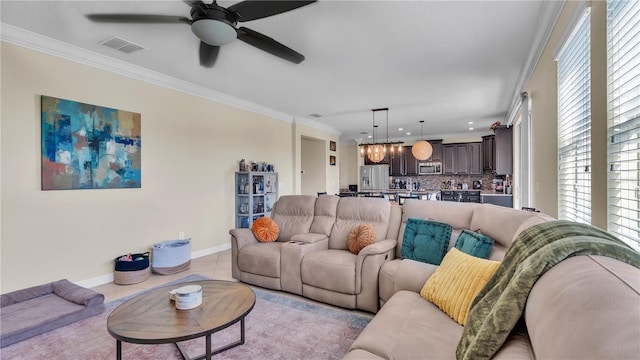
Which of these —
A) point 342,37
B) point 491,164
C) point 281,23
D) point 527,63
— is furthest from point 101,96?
point 491,164

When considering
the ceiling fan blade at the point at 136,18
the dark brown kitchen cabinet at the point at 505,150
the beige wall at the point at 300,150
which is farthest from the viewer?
the beige wall at the point at 300,150

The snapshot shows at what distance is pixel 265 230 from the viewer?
3.45 metres

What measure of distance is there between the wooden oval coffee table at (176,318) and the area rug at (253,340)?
0.12 meters

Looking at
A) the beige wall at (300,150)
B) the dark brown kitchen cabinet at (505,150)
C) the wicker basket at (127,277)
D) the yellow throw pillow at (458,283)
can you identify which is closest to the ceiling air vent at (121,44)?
the wicker basket at (127,277)

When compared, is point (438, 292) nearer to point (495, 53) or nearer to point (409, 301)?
point (409, 301)

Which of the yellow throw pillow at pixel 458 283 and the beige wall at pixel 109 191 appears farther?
the beige wall at pixel 109 191

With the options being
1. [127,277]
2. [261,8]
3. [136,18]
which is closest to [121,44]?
[136,18]

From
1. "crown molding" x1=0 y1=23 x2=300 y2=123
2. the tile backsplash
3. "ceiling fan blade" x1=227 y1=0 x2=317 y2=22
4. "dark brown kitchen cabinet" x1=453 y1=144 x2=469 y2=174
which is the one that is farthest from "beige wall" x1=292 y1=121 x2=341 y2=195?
"ceiling fan blade" x1=227 y1=0 x2=317 y2=22

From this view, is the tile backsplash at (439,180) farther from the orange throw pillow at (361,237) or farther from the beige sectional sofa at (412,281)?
the orange throw pillow at (361,237)

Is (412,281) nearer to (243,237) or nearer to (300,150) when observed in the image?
(243,237)

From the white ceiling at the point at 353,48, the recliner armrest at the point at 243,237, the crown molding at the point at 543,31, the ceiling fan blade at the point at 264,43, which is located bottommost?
the recliner armrest at the point at 243,237

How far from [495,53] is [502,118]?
4.09 meters

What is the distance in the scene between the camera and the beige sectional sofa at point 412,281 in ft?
1.88

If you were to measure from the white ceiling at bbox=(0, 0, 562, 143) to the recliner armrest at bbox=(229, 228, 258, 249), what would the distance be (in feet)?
6.66
